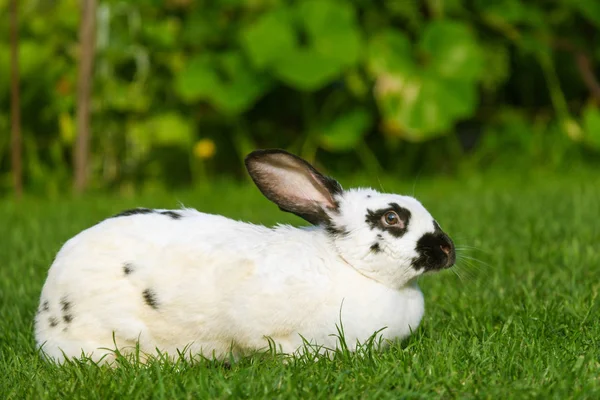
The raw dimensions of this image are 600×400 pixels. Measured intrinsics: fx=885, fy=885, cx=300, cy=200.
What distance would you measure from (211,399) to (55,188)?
5070mm

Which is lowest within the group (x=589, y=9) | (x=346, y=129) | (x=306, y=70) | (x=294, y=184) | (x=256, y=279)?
(x=346, y=129)

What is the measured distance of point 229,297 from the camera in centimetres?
232

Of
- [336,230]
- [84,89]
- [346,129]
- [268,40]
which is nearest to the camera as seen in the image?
[336,230]

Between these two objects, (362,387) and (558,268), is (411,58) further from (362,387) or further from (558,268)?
(362,387)

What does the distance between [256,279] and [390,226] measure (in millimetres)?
382

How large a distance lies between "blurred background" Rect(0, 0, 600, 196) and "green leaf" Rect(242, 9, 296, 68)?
10mm

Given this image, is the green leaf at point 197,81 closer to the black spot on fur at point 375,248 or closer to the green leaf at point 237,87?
the green leaf at point 237,87

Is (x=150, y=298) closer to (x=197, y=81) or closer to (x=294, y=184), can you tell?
(x=294, y=184)

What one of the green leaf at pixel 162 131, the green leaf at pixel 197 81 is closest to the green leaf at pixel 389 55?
the green leaf at pixel 197 81

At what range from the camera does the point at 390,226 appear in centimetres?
235

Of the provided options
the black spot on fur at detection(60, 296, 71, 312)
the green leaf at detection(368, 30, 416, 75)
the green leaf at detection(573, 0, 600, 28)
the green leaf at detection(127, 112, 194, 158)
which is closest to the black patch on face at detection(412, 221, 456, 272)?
the black spot on fur at detection(60, 296, 71, 312)


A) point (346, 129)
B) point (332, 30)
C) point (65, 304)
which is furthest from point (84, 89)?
point (65, 304)

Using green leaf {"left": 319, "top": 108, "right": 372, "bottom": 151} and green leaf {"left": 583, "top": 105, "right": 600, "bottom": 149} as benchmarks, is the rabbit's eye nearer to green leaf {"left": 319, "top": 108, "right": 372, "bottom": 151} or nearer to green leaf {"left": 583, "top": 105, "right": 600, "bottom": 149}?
green leaf {"left": 319, "top": 108, "right": 372, "bottom": 151}

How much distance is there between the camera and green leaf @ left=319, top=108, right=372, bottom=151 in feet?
21.8
